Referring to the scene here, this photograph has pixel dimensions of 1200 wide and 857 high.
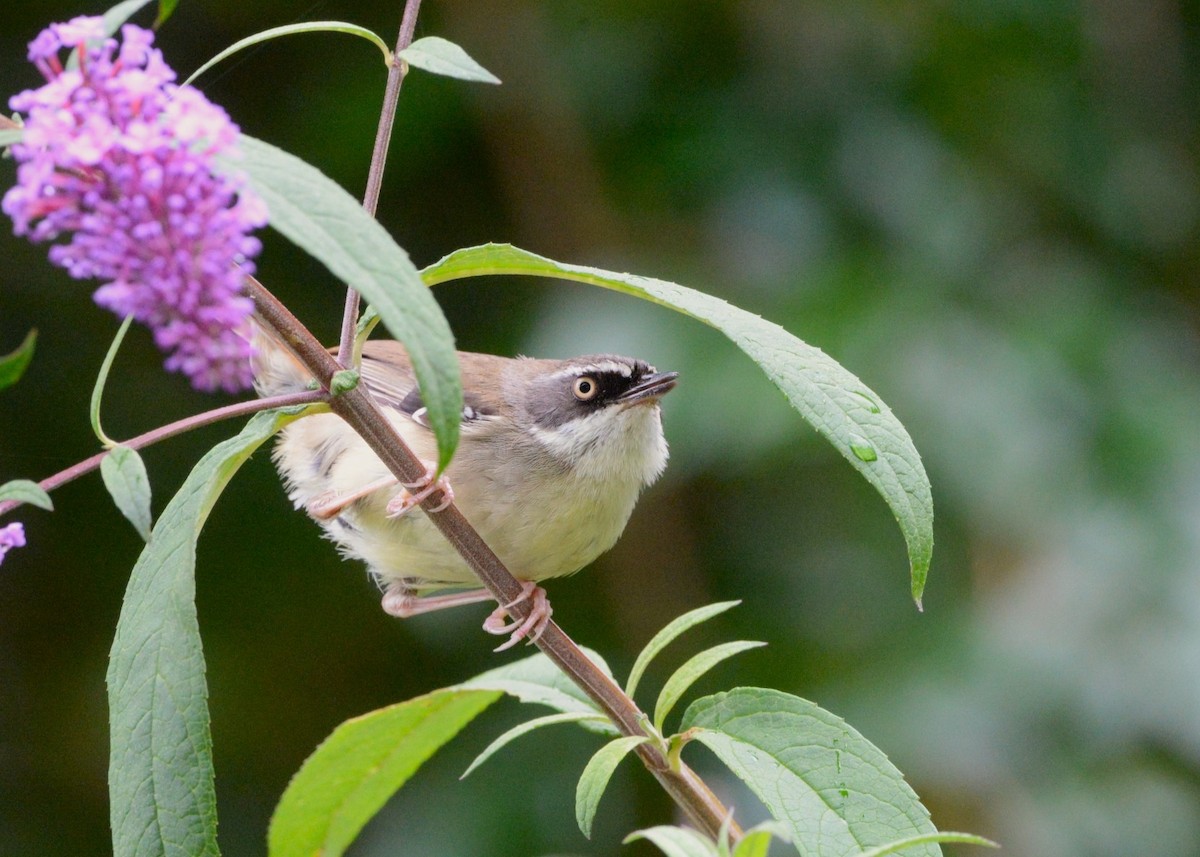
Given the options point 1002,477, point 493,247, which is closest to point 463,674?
point 1002,477

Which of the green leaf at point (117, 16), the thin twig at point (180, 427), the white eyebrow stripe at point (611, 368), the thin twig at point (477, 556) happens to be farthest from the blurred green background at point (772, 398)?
the green leaf at point (117, 16)

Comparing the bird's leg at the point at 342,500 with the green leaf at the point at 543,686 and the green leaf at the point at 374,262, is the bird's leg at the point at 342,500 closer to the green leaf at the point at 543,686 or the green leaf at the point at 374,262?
the green leaf at the point at 543,686

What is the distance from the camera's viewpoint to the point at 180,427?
169cm

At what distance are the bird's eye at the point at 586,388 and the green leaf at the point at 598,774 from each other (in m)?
2.14

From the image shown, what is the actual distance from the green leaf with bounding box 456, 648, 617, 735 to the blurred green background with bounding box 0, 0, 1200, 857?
279 centimetres

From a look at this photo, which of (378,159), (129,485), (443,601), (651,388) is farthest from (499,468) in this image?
(129,485)

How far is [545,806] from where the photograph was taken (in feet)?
19.2

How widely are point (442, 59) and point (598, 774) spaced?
113cm

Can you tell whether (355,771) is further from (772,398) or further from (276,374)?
(772,398)

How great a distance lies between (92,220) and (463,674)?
16.6 feet

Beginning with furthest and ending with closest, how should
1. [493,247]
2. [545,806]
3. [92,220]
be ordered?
[545,806] → [493,247] → [92,220]

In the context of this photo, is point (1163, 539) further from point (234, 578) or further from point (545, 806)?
point (234, 578)

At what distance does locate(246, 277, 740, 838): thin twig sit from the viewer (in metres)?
1.80

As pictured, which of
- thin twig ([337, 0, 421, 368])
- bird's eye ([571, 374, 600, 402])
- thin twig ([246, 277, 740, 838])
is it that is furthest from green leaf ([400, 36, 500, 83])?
bird's eye ([571, 374, 600, 402])
